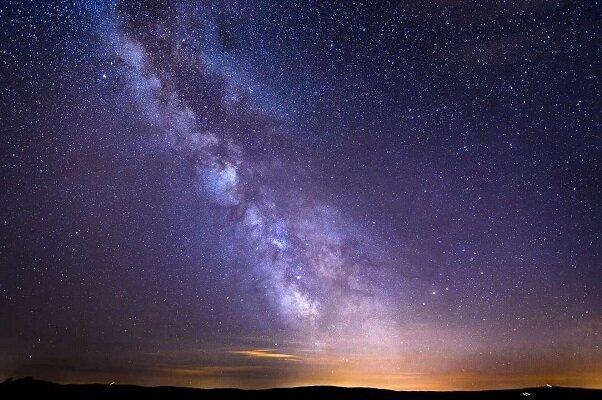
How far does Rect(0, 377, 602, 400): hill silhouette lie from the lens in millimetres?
27466

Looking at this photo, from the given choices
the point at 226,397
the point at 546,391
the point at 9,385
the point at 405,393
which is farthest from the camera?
the point at 405,393

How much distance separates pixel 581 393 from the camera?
30094 mm

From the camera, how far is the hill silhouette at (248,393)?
2747 cm

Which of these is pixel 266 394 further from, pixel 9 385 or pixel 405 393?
pixel 9 385

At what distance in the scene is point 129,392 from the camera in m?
34.7

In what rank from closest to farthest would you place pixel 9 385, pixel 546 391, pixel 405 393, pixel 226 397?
pixel 9 385 → pixel 546 391 → pixel 226 397 → pixel 405 393

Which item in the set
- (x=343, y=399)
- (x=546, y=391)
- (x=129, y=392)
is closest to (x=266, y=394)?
(x=343, y=399)

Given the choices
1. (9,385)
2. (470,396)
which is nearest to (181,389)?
(9,385)

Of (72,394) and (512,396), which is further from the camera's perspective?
(512,396)

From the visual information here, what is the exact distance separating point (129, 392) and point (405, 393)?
823 inches

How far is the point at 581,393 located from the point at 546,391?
2.49 meters

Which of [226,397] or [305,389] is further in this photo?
[305,389]

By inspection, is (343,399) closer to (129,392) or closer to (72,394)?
(129,392)

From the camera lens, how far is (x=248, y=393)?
115ft
